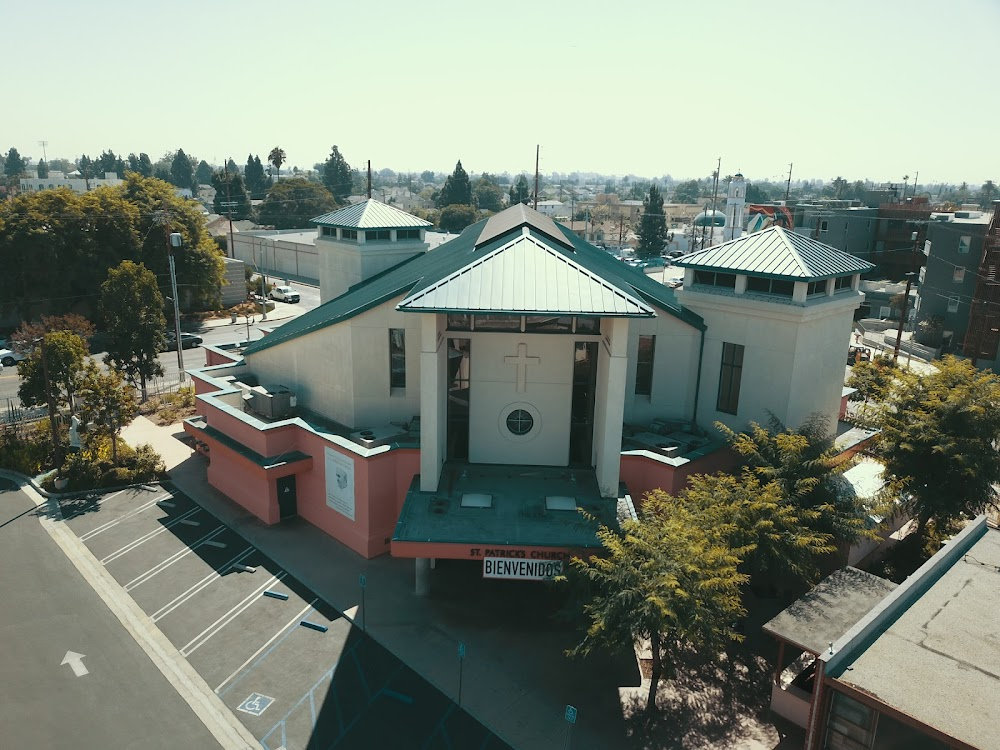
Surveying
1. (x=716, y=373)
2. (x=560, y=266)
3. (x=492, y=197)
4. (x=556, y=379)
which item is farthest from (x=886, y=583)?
(x=492, y=197)

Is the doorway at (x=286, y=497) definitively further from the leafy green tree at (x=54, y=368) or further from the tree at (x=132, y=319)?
the tree at (x=132, y=319)

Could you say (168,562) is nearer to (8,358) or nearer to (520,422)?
(520,422)

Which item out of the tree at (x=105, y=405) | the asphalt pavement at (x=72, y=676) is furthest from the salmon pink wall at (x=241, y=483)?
the asphalt pavement at (x=72, y=676)

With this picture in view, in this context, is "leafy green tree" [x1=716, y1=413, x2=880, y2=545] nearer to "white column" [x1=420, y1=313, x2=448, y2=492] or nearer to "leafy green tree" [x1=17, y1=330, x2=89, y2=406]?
"white column" [x1=420, y1=313, x2=448, y2=492]

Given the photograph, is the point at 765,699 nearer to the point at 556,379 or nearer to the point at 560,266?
the point at 556,379

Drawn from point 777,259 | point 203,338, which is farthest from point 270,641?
point 203,338

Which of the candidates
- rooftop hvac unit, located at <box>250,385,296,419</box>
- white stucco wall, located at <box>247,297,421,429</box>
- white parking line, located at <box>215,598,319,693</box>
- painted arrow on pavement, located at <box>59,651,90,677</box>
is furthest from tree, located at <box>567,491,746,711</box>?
rooftop hvac unit, located at <box>250,385,296,419</box>
